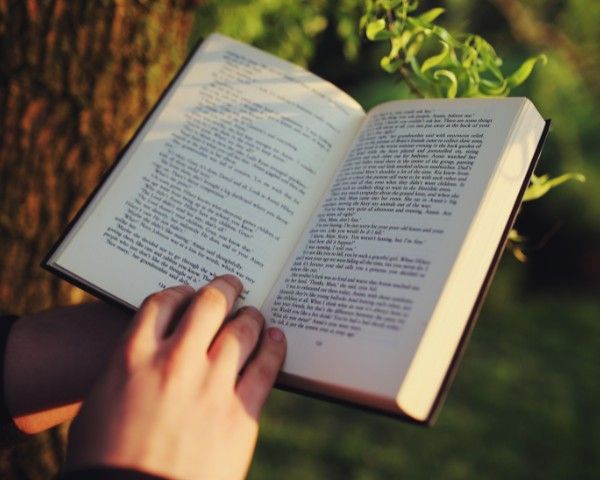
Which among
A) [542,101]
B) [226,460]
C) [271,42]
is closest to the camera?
[226,460]

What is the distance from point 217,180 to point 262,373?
0.44 m

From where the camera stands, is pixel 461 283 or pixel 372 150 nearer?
pixel 461 283

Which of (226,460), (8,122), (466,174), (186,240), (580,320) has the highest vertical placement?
(580,320)

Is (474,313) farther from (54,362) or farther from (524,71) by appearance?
(54,362)

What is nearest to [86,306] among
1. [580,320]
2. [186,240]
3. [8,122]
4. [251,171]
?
[186,240]

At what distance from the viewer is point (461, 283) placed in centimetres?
106

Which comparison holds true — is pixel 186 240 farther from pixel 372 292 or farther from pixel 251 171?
pixel 372 292

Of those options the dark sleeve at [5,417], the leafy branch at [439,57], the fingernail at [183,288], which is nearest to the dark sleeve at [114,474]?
the fingernail at [183,288]

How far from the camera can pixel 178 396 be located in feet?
3.04

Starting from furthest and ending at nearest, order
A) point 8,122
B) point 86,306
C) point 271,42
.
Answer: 1. point 271,42
2. point 8,122
3. point 86,306

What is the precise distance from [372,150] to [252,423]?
59 centimetres

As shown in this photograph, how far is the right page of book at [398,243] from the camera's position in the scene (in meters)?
1.04

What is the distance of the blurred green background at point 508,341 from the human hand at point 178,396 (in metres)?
0.86

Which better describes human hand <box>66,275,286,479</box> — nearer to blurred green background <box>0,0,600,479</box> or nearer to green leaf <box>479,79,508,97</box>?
green leaf <box>479,79,508,97</box>
